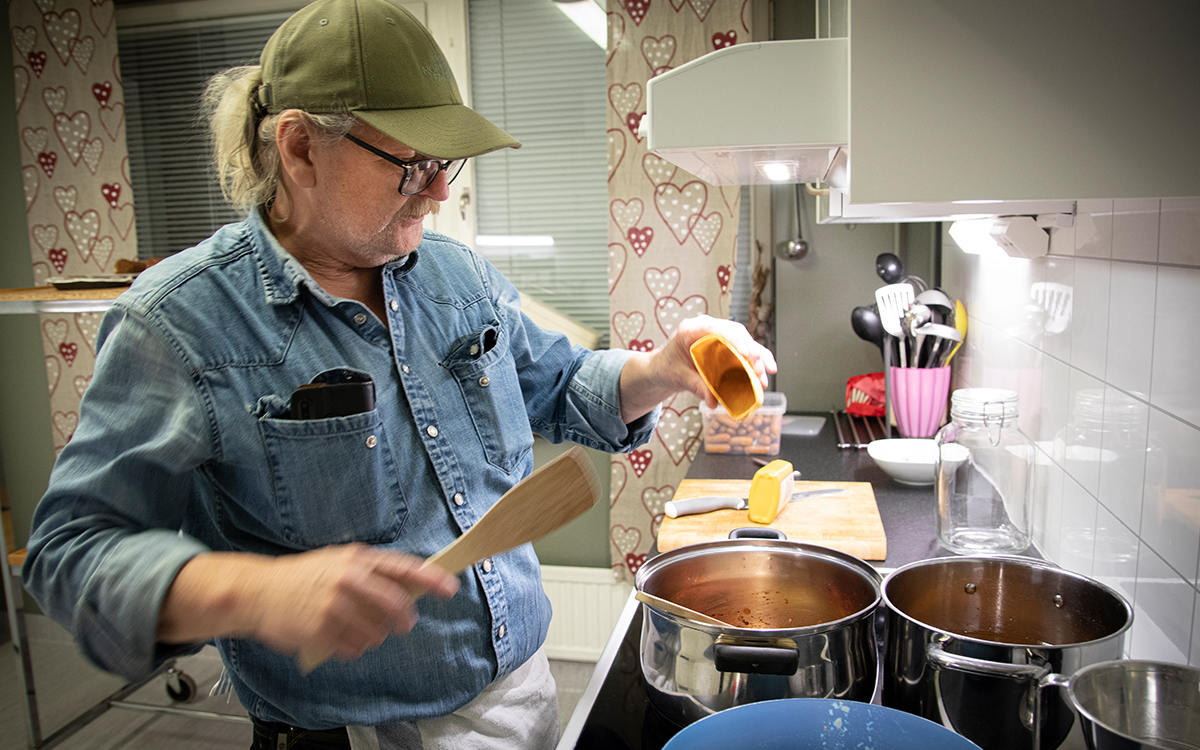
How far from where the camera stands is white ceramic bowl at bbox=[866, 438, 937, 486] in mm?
1735

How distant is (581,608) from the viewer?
286cm

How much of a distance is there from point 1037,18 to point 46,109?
10.6ft

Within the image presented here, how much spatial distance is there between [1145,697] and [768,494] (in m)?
0.88

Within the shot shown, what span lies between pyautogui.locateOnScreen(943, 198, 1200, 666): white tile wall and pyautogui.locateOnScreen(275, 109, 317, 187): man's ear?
0.91m

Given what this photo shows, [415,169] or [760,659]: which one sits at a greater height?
[415,169]

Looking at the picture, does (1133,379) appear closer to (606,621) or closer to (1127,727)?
(1127,727)

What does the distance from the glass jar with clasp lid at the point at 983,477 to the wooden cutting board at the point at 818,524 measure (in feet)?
0.42

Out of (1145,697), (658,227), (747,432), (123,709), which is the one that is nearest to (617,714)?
(1145,697)

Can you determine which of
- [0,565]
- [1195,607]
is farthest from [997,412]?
[0,565]

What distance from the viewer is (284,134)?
968 mm

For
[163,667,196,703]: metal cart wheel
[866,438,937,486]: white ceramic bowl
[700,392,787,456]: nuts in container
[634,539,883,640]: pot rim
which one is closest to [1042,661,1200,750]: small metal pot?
[634,539,883,640]: pot rim

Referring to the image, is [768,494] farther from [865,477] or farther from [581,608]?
[581,608]

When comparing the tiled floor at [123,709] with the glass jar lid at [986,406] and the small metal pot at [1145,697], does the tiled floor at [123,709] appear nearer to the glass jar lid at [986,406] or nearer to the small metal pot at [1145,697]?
the glass jar lid at [986,406]

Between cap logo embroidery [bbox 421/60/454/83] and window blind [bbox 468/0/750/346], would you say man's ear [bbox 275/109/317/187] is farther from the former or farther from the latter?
window blind [bbox 468/0/750/346]
